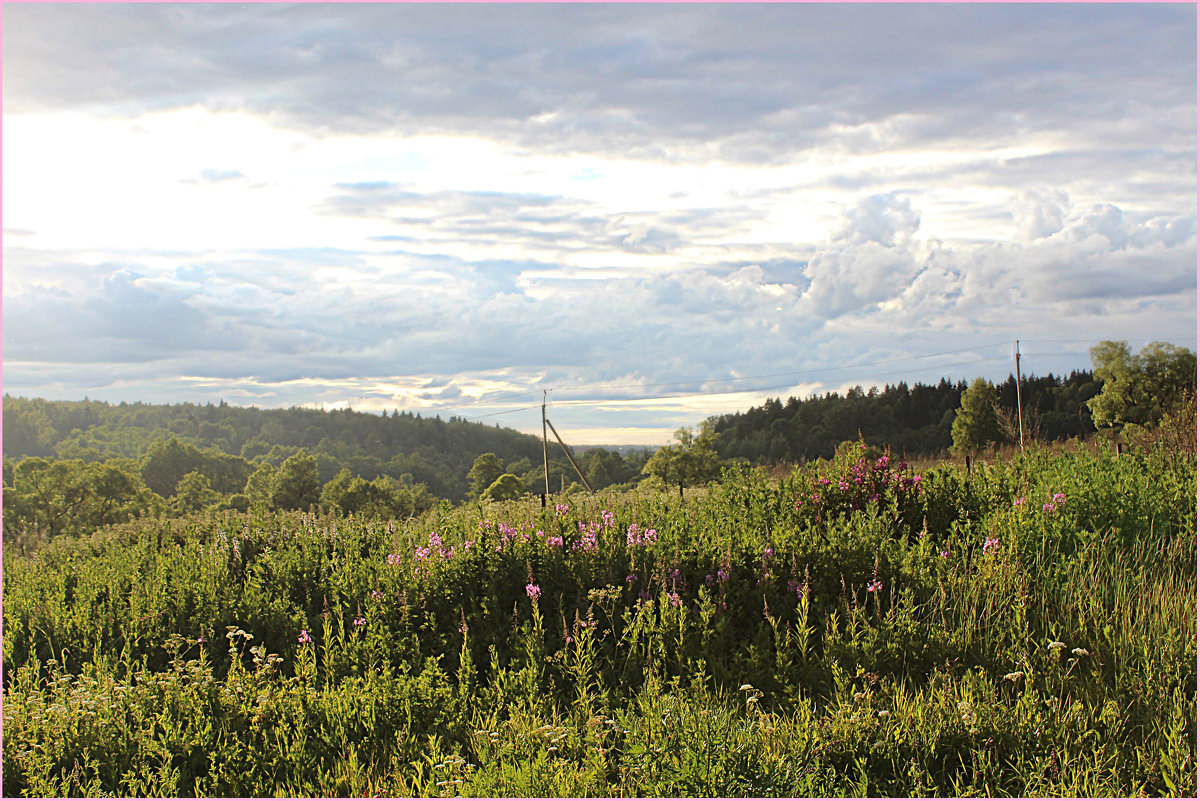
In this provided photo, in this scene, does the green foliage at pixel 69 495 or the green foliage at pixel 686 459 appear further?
the green foliage at pixel 686 459

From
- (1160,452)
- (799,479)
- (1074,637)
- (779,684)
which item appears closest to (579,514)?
(799,479)

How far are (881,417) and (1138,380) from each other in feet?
40.9

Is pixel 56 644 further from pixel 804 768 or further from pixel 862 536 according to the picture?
pixel 862 536

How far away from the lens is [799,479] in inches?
288

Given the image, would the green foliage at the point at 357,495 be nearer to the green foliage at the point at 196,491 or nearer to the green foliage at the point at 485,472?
the green foliage at the point at 485,472

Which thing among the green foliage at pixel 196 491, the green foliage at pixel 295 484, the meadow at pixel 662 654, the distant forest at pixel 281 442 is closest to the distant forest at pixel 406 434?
the distant forest at pixel 281 442

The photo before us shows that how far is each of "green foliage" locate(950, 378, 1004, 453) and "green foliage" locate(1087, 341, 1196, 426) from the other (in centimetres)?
422

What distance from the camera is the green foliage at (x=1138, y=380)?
104ft

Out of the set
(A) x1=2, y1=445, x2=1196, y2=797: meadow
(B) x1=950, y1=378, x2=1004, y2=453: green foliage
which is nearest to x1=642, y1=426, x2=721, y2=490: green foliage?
(B) x1=950, y1=378, x2=1004, y2=453: green foliage

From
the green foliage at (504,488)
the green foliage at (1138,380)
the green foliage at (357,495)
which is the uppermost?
the green foliage at (1138,380)

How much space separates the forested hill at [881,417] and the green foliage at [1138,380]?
351cm

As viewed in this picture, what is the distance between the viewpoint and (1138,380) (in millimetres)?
32250

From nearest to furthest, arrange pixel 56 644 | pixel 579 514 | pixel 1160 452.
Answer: pixel 56 644 → pixel 579 514 → pixel 1160 452

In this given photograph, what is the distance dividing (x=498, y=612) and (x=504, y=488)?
17326 millimetres
